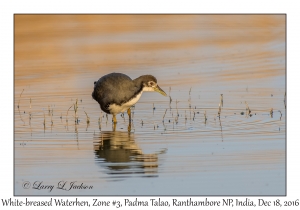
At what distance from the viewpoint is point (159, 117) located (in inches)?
600

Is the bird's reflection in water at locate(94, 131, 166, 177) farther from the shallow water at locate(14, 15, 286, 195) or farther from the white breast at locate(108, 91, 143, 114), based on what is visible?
Answer: the white breast at locate(108, 91, 143, 114)

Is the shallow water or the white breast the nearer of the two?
the shallow water

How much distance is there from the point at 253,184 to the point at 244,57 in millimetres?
13105

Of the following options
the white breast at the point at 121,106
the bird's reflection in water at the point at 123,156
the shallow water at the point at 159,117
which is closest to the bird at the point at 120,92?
the white breast at the point at 121,106

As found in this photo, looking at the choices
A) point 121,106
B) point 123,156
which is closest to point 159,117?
point 121,106

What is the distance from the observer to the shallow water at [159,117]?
10.9 meters

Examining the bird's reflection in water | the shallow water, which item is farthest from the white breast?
the bird's reflection in water

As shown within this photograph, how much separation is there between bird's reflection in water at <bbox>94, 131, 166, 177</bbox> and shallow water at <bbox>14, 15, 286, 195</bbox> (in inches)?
0.7

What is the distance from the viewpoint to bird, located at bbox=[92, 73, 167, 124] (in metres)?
14.9

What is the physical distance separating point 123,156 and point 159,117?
3.03 m

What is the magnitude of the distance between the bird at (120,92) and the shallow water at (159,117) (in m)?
0.36
